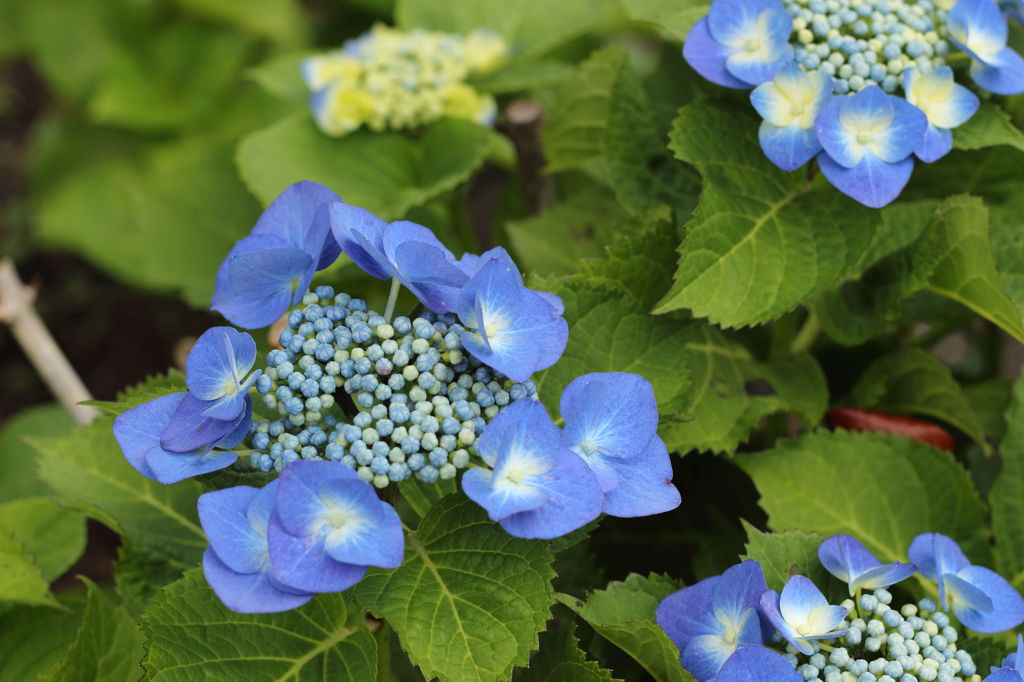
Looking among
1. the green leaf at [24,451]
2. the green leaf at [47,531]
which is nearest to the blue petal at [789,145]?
the green leaf at [47,531]

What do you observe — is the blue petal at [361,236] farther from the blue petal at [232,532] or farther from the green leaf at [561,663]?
the green leaf at [561,663]

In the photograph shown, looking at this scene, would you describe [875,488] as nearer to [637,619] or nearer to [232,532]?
[637,619]

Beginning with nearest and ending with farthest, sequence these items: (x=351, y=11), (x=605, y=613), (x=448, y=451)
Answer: (x=448, y=451) → (x=605, y=613) → (x=351, y=11)

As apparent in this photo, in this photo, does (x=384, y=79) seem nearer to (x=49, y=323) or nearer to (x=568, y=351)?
(x=568, y=351)

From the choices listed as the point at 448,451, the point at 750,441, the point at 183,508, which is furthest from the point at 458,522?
the point at 750,441

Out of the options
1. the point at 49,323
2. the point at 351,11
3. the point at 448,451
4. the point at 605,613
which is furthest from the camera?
the point at 351,11

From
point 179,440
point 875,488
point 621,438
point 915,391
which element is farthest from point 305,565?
point 915,391

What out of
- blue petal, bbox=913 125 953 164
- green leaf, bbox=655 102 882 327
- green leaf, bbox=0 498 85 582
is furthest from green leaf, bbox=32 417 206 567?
blue petal, bbox=913 125 953 164
